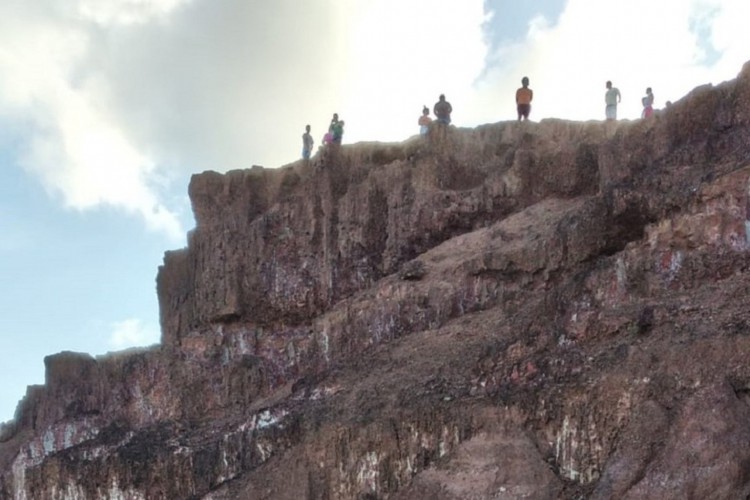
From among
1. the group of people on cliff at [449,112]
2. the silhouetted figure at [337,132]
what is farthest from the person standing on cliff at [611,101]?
the silhouetted figure at [337,132]

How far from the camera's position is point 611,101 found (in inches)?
1768

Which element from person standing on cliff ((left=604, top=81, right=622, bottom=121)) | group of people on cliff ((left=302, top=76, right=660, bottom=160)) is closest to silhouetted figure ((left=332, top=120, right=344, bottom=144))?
group of people on cliff ((left=302, top=76, right=660, bottom=160))

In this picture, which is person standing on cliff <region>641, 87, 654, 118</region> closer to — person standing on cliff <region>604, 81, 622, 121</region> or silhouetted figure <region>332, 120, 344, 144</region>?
person standing on cliff <region>604, 81, 622, 121</region>

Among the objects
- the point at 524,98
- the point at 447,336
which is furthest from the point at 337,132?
the point at 447,336

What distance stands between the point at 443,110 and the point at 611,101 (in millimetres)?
6679

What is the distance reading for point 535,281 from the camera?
36219 mm

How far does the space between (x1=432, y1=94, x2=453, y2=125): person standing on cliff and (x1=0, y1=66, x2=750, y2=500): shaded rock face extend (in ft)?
3.42

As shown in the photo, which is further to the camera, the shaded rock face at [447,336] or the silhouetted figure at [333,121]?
the silhouetted figure at [333,121]

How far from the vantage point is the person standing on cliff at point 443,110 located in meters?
47.3

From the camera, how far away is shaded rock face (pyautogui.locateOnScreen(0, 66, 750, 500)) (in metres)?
26.2

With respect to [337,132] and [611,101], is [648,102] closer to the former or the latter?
[611,101]

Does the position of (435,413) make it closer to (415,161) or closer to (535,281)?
(535,281)

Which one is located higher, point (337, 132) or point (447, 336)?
point (337, 132)

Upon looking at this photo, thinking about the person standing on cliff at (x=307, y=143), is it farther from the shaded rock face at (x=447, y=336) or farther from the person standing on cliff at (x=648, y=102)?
the person standing on cliff at (x=648, y=102)
